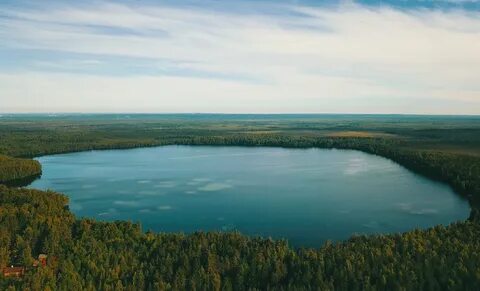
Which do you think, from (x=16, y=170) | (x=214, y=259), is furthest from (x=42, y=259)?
(x=16, y=170)

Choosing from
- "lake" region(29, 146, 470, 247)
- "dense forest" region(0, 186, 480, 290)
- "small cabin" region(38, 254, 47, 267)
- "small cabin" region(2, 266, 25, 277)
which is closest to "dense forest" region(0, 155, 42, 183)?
"lake" region(29, 146, 470, 247)

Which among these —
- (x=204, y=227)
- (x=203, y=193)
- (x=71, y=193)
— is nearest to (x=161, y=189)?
(x=203, y=193)

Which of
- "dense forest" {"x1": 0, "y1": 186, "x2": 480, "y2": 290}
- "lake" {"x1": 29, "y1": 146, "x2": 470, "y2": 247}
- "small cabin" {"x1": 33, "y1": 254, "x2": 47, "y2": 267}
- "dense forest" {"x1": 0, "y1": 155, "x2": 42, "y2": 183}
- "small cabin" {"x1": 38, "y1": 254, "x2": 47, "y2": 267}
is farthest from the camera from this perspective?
"dense forest" {"x1": 0, "y1": 155, "x2": 42, "y2": 183}

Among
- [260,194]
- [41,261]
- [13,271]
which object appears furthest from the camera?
[260,194]

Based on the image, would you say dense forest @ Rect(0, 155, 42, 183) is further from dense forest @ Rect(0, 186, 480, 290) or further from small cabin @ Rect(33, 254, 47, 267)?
small cabin @ Rect(33, 254, 47, 267)

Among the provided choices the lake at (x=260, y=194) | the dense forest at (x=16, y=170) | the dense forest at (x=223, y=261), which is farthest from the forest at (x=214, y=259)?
the dense forest at (x=16, y=170)

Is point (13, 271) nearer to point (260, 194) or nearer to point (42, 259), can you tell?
point (42, 259)
